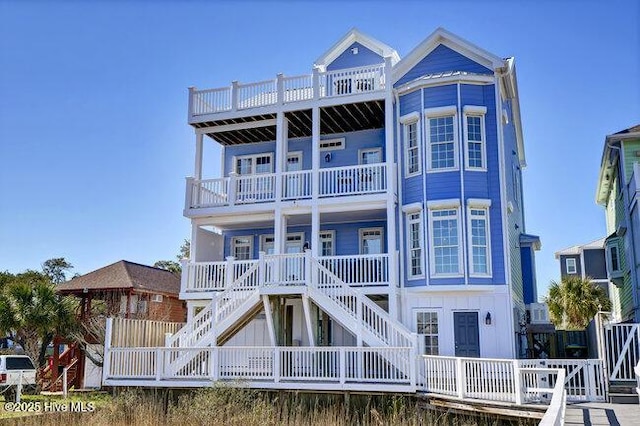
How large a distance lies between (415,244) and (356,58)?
7918 mm

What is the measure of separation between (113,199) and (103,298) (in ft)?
17.9

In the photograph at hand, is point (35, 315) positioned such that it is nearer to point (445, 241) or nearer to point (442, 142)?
point (445, 241)

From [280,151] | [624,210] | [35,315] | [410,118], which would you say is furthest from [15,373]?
[624,210]

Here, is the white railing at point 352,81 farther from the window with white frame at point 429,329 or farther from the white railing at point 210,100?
the window with white frame at point 429,329

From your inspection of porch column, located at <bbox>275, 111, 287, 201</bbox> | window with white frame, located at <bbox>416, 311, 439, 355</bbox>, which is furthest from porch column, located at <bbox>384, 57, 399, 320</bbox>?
porch column, located at <bbox>275, 111, 287, 201</bbox>

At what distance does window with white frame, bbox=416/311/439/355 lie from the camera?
61.0ft

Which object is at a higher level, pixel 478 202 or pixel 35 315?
pixel 478 202

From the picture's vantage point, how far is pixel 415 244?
63.9ft

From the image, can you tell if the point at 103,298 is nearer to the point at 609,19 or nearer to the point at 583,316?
the point at 609,19

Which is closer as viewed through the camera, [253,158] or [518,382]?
[518,382]

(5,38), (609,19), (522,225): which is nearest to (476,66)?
(609,19)

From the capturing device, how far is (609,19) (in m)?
15.1

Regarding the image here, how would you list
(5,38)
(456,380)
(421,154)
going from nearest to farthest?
(456,380)
(5,38)
(421,154)

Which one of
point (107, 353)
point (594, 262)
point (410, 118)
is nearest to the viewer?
point (107, 353)
